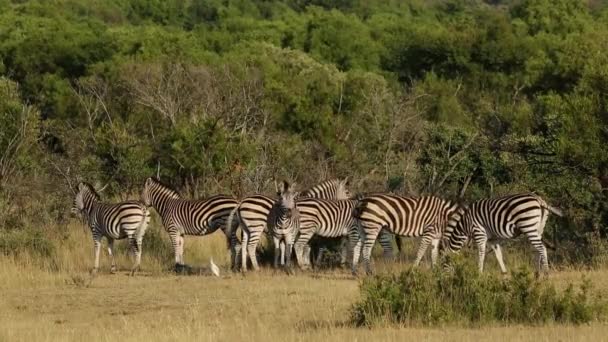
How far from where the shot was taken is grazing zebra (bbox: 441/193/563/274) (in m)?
15.7

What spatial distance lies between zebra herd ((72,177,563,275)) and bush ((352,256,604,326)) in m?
4.00

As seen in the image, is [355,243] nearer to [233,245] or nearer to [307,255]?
[307,255]

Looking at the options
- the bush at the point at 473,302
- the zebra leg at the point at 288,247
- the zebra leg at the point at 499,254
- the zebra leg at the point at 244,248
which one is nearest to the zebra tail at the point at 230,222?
the zebra leg at the point at 244,248

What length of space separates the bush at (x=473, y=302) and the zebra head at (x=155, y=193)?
23.7 ft

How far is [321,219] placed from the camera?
1727 cm

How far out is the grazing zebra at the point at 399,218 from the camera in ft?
53.9

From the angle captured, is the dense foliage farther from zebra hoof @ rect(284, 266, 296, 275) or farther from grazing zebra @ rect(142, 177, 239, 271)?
zebra hoof @ rect(284, 266, 296, 275)

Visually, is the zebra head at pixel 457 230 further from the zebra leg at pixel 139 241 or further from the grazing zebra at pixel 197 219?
the zebra leg at pixel 139 241

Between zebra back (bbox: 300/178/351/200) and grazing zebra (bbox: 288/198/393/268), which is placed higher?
zebra back (bbox: 300/178/351/200)

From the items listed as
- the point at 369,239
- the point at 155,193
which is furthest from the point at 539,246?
the point at 155,193

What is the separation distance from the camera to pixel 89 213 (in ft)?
59.9

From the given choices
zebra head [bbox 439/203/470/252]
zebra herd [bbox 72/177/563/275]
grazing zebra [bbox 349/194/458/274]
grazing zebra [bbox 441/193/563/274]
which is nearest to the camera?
grazing zebra [bbox 441/193/563/274]

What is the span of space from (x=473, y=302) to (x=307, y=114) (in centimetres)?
1819

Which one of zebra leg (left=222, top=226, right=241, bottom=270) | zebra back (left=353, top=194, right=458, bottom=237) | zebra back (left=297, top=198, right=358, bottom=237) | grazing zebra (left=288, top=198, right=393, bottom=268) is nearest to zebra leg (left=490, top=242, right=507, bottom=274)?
zebra back (left=353, top=194, right=458, bottom=237)
